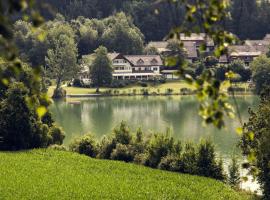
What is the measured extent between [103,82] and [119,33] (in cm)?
1425

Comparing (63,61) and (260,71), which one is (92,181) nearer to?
(260,71)

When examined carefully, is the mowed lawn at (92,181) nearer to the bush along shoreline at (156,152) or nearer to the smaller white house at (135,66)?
the bush along shoreline at (156,152)

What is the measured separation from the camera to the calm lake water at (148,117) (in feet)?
147

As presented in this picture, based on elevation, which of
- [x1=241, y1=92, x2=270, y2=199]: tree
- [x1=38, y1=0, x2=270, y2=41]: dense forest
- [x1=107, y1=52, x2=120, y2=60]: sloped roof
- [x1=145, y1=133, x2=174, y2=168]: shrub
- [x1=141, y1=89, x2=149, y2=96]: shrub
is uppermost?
[x1=38, y1=0, x2=270, y2=41]: dense forest

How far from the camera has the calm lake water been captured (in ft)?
147

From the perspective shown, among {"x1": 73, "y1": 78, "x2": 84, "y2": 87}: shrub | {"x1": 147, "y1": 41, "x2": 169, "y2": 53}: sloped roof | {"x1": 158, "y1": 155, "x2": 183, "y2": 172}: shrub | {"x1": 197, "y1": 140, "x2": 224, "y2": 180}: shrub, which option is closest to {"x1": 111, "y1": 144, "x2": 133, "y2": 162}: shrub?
{"x1": 158, "y1": 155, "x2": 183, "y2": 172}: shrub

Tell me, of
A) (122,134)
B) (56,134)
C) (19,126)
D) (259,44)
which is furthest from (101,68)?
(122,134)

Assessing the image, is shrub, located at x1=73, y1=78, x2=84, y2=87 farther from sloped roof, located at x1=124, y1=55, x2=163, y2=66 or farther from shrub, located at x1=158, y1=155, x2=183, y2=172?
shrub, located at x1=158, y1=155, x2=183, y2=172

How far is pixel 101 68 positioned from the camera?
8400 centimetres

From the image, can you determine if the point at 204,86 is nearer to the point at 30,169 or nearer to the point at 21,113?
the point at 30,169

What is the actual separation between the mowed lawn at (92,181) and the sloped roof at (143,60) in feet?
204

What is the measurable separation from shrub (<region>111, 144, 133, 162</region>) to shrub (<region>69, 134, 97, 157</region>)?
6.65 feet

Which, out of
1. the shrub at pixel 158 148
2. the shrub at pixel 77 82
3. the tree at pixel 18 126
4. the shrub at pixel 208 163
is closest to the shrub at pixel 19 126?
the tree at pixel 18 126

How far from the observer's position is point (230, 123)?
51.8 meters
